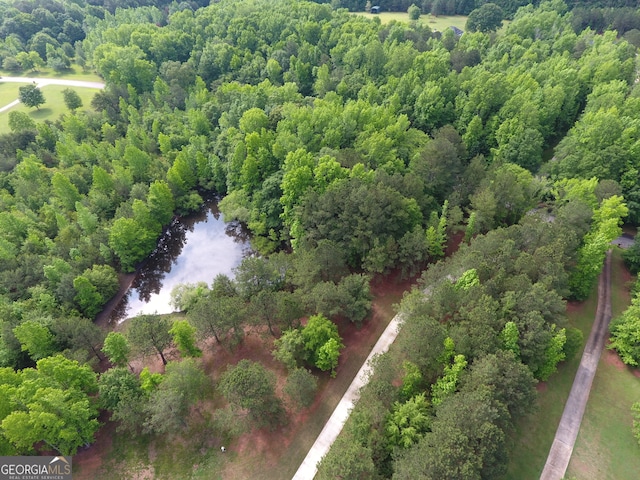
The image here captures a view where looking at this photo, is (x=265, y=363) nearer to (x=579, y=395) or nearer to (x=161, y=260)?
(x=161, y=260)

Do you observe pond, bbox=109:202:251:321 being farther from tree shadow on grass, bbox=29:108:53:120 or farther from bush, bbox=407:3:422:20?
bush, bbox=407:3:422:20

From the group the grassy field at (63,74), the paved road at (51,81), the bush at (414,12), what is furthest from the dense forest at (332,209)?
the bush at (414,12)

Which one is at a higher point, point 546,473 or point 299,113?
point 299,113

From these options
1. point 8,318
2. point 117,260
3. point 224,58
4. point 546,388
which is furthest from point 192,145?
point 546,388

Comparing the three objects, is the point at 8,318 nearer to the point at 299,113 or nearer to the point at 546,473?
the point at 299,113

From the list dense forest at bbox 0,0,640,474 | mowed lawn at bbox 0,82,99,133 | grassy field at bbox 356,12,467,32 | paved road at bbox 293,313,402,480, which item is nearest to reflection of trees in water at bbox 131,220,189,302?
dense forest at bbox 0,0,640,474
